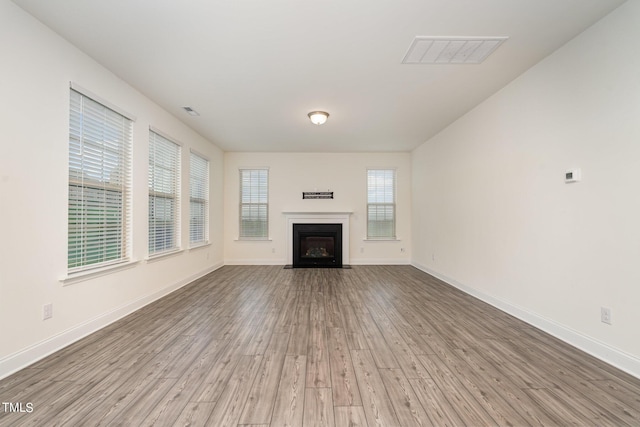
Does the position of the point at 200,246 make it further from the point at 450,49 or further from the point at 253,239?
the point at 450,49

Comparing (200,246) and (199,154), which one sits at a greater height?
(199,154)

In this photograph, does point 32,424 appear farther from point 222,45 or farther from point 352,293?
point 352,293

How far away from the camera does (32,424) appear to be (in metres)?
1.46

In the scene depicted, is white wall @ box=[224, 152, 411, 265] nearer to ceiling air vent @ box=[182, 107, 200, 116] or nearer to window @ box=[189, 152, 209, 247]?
window @ box=[189, 152, 209, 247]

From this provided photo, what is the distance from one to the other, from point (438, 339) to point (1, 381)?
3.39m

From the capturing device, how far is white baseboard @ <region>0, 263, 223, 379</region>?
6.34 ft

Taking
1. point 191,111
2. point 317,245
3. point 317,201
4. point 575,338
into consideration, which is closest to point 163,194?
point 191,111

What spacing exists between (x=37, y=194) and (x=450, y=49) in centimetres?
383

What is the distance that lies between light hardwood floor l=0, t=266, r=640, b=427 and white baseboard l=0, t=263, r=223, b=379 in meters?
0.07

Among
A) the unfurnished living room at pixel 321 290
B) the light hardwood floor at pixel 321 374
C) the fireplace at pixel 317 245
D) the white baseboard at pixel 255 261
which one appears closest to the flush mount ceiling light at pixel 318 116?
the unfurnished living room at pixel 321 290

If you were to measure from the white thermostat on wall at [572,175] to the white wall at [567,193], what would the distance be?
0.14 feet

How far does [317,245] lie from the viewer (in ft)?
21.3

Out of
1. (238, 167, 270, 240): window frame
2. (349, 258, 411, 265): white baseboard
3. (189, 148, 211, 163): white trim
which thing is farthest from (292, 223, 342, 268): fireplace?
(189, 148, 211, 163): white trim

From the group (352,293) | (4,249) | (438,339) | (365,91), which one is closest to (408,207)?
(352,293)
